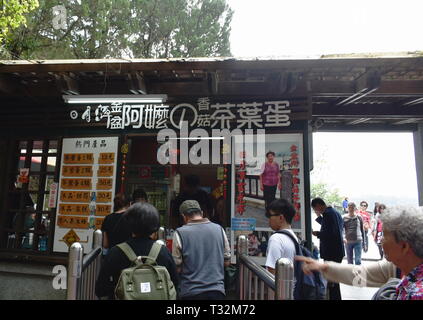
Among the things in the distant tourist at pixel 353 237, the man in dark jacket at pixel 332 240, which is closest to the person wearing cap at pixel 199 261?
the man in dark jacket at pixel 332 240

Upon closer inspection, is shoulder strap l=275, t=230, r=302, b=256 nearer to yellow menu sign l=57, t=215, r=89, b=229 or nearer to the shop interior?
the shop interior

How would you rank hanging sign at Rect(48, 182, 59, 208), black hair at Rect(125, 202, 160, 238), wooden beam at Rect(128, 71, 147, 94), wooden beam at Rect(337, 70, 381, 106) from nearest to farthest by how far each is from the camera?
black hair at Rect(125, 202, 160, 238) < wooden beam at Rect(337, 70, 381, 106) < wooden beam at Rect(128, 71, 147, 94) < hanging sign at Rect(48, 182, 59, 208)

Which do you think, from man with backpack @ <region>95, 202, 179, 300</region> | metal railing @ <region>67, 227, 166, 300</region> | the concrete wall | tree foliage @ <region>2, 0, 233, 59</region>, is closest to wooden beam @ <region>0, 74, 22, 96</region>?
the concrete wall

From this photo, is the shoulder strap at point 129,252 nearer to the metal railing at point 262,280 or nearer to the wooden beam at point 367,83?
the metal railing at point 262,280

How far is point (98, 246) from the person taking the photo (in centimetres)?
427

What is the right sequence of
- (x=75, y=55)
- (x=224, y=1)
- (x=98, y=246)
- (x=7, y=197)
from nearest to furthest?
(x=98, y=246) < (x=7, y=197) < (x=75, y=55) < (x=224, y=1)

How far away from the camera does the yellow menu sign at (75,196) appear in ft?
22.4

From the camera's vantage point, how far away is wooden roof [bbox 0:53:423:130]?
16.4 feet

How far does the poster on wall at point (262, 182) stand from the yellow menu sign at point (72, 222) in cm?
315

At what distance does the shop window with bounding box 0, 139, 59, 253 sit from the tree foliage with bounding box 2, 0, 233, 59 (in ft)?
21.4
